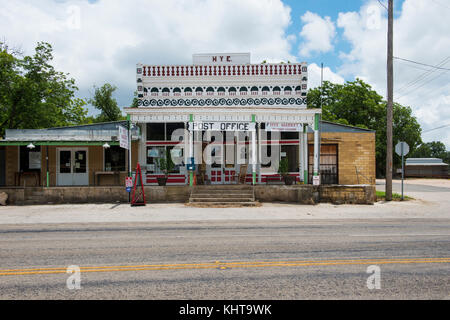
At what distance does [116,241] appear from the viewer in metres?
7.76

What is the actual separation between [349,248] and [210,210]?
796 cm

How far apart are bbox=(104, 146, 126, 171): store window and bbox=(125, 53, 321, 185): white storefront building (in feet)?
4.57

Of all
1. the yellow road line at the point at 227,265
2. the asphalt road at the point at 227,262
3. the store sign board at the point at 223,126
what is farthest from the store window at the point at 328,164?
the yellow road line at the point at 227,265

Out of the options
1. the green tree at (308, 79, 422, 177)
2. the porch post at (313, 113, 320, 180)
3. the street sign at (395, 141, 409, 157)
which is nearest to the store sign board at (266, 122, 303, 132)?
the porch post at (313, 113, 320, 180)

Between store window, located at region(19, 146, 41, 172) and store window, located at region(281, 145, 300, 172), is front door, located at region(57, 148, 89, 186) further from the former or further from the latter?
store window, located at region(281, 145, 300, 172)

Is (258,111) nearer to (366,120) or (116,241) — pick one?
(116,241)

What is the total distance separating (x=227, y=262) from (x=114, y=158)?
591 inches

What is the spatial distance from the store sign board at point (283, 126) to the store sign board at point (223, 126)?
0.86m

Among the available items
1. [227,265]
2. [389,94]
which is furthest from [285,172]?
[227,265]

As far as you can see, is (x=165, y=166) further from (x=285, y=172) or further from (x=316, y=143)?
(x=316, y=143)

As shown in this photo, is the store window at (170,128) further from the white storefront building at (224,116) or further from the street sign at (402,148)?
the street sign at (402,148)

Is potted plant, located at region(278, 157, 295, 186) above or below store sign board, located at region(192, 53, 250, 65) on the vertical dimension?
below

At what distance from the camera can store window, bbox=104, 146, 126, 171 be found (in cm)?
1900

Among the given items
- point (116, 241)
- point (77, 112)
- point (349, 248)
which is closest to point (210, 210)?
point (116, 241)
